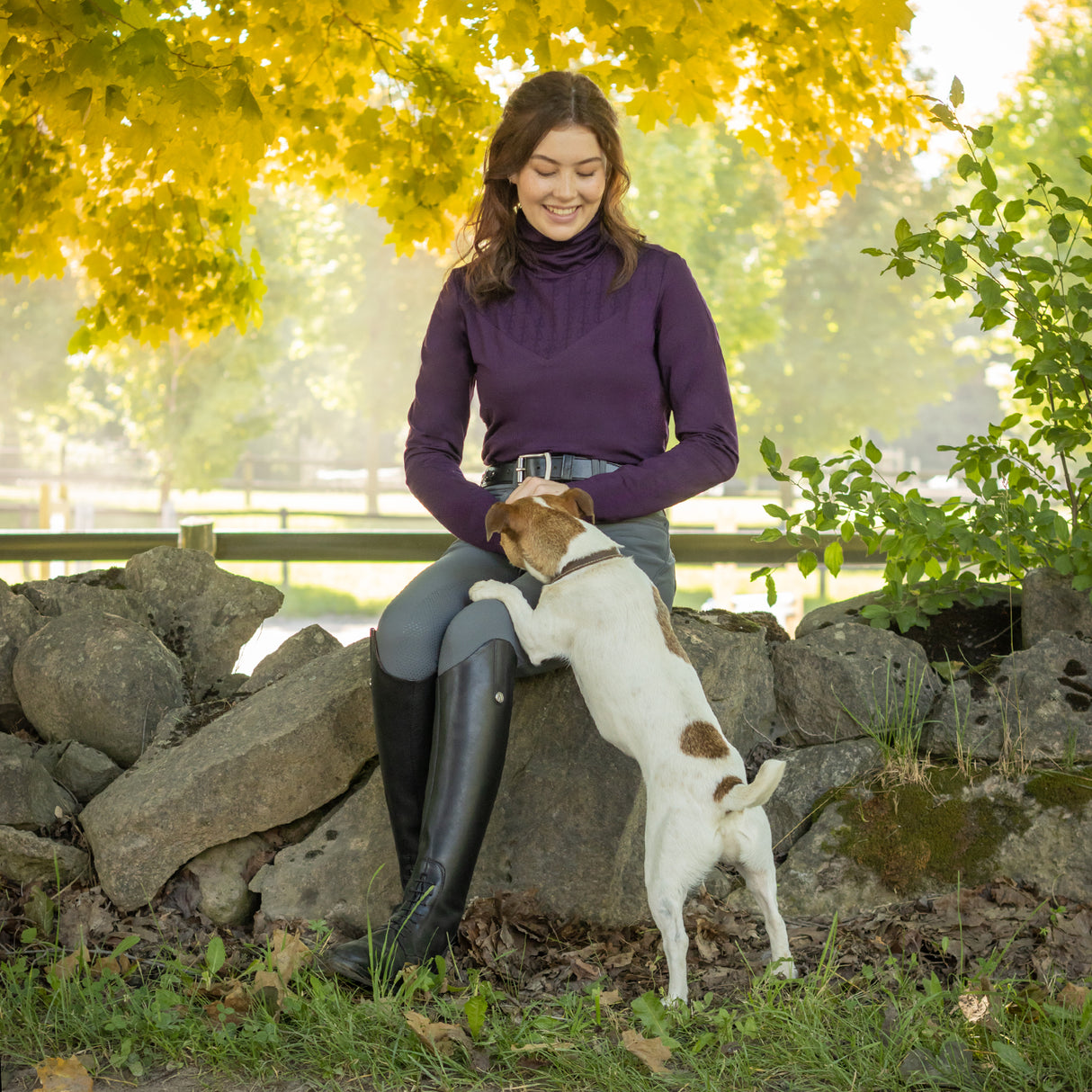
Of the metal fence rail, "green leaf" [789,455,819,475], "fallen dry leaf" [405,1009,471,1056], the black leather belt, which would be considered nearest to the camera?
Result: "fallen dry leaf" [405,1009,471,1056]

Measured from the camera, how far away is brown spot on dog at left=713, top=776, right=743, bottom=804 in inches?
103

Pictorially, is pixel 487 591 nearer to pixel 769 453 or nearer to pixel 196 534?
pixel 769 453

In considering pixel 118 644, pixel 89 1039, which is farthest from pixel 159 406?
pixel 89 1039

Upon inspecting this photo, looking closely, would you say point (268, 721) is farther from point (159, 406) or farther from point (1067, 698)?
point (159, 406)

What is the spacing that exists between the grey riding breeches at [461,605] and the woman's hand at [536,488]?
0.71 ft

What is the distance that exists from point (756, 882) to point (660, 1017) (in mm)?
415

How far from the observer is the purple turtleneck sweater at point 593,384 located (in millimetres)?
3211

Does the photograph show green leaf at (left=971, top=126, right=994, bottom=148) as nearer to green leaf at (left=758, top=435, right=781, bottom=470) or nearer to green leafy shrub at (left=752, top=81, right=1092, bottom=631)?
green leafy shrub at (left=752, top=81, right=1092, bottom=631)

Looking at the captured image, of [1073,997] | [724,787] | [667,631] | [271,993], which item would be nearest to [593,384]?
[667,631]

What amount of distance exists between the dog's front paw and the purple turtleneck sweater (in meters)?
0.25

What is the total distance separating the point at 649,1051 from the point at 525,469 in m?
1.67

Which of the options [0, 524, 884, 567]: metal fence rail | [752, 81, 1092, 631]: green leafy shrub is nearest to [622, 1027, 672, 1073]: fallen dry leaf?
[752, 81, 1092, 631]: green leafy shrub

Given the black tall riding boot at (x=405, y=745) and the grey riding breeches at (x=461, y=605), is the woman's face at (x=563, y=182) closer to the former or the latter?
the grey riding breeches at (x=461, y=605)

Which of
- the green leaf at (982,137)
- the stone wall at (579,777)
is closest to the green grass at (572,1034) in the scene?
the stone wall at (579,777)
